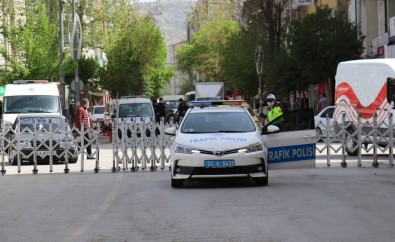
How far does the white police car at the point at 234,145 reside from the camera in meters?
18.1

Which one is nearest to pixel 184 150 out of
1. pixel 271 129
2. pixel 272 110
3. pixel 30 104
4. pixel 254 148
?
pixel 254 148

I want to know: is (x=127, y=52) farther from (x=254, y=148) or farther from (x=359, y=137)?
(x=254, y=148)

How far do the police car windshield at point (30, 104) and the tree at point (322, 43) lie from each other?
2059 centimetres

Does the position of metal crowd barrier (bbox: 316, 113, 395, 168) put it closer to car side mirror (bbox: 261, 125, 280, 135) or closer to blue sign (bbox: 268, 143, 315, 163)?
blue sign (bbox: 268, 143, 315, 163)

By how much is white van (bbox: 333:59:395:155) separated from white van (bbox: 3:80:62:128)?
10.8m

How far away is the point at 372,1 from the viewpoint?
5347cm

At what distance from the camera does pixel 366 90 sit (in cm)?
2948

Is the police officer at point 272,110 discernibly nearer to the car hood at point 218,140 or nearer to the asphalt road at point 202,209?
the asphalt road at point 202,209

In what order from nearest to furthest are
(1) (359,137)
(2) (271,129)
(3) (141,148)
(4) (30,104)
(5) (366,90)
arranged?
(2) (271,129) → (1) (359,137) → (3) (141,148) → (5) (366,90) → (4) (30,104)

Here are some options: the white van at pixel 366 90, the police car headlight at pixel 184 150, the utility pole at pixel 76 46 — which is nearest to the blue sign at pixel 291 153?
the police car headlight at pixel 184 150

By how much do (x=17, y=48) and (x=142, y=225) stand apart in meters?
40.4

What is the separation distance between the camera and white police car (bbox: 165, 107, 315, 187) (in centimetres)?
1812

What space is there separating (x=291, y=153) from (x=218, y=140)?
87.2 inches

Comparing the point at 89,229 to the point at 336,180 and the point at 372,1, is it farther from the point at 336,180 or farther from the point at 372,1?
the point at 372,1
